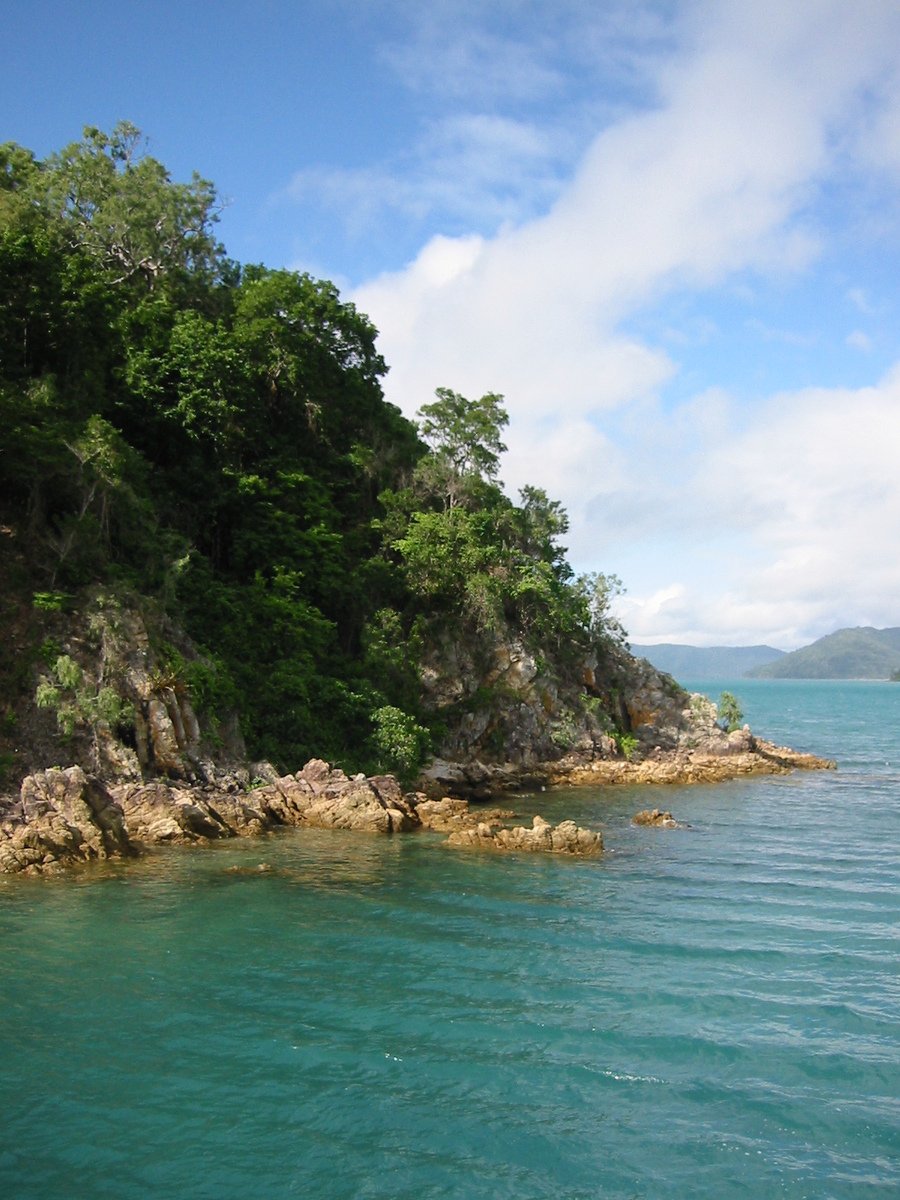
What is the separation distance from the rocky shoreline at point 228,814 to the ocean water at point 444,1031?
50.5 inches

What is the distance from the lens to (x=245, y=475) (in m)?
33.7

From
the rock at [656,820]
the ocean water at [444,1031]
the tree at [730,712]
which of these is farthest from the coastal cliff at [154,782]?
the tree at [730,712]

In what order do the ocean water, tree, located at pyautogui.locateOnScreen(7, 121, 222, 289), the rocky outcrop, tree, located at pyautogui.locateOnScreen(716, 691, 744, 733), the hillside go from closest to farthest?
the ocean water → the rocky outcrop → the hillside → tree, located at pyautogui.locateOnScreen(7, 121, 222, 289) → tree, located at pyautogui.locateOnScreen(716, 691, 744, 733)

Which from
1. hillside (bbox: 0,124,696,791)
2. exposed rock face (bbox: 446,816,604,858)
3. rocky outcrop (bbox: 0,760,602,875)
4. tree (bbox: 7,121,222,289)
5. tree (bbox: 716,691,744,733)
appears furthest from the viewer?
tree (bbox: 716,691,744,733)

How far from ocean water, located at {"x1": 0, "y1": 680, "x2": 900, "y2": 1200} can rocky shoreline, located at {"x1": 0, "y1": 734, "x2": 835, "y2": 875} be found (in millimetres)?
1284

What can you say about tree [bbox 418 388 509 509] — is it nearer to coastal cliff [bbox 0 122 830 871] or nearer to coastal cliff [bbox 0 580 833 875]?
coastal cliff [bbox 0 122 830 871]

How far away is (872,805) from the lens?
3247 cm

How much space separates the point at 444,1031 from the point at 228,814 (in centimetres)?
1317

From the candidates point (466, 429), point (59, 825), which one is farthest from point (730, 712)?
point (59, 825)

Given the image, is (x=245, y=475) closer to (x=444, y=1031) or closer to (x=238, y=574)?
(x=238, y=574)

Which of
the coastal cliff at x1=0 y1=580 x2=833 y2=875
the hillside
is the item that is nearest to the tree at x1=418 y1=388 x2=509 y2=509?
the hillside

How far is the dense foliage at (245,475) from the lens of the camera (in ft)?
87.9

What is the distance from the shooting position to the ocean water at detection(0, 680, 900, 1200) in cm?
862

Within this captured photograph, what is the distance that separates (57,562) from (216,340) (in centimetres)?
1147
